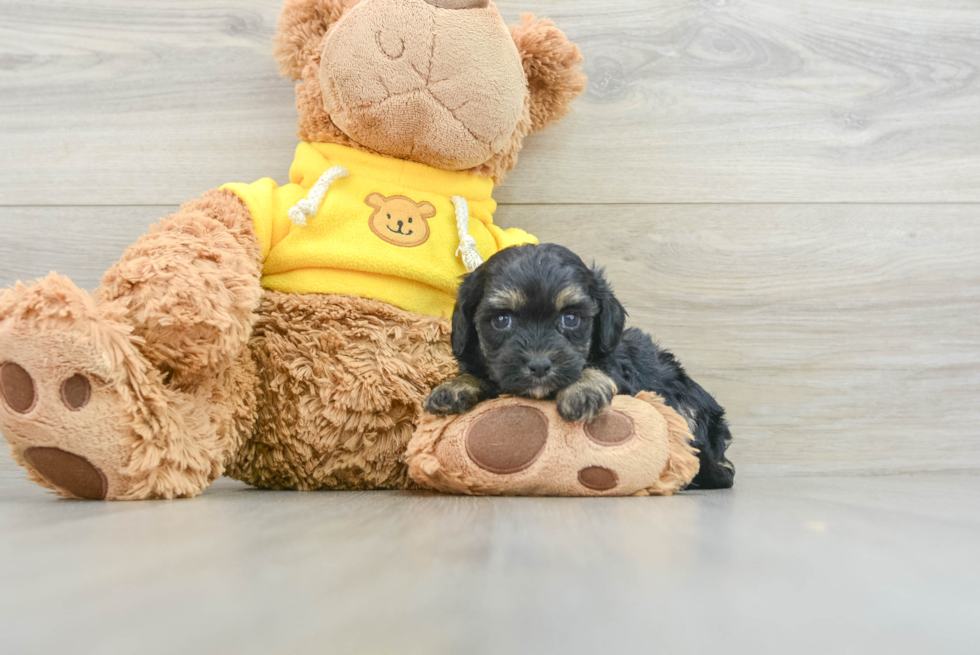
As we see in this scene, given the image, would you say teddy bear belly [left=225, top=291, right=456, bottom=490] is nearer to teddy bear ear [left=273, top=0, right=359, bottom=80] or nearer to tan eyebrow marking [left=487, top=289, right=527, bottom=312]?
tan eyebrow marking [left=487, top=289, right=527, bottom=312]

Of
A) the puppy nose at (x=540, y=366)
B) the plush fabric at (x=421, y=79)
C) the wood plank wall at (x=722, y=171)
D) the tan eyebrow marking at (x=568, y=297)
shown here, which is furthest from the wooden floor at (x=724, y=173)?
the puppy nose at (x=540, y=366)

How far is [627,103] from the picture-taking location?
6.33ft

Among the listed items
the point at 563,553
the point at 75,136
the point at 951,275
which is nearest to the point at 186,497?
the point at 563,553

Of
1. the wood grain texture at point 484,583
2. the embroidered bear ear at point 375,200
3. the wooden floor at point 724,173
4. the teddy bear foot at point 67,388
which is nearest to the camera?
the wood grain texture at point 484,583

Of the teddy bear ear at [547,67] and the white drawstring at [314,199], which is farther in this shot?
the teddy bear ear at [547,67]

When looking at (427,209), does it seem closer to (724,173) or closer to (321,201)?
(321,201)

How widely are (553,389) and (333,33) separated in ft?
2.98

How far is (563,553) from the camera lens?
2.14 ft

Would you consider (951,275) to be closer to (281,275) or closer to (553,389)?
(553,389)

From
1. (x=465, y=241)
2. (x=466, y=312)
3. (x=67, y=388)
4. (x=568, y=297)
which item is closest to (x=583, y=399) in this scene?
(x=568, y=297)

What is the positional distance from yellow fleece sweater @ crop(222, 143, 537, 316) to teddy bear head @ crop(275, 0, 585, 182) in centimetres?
5

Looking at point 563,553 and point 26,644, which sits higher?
point 26,644

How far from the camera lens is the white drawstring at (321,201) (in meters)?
1.45

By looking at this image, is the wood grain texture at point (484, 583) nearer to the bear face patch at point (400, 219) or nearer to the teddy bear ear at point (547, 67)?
the bear face patch at point (400, 219)
